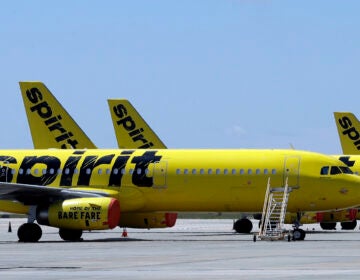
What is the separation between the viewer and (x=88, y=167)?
5606 centimetres

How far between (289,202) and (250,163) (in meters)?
2.61

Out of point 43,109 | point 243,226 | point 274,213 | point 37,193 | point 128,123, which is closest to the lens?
point 274,213

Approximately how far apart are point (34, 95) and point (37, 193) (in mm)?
22199

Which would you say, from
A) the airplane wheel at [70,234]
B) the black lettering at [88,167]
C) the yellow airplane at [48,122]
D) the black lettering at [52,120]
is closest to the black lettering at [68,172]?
the black lettering at [88,167]

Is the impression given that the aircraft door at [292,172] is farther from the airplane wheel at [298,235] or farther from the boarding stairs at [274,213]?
the airplane wheel at [298,235]

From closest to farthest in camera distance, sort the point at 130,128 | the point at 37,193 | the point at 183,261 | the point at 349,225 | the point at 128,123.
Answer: the point at 183,261
the point at 37,193
the point at 349,225
the point at 130,128
the point at 128,123

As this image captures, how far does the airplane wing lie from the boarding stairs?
313 inches

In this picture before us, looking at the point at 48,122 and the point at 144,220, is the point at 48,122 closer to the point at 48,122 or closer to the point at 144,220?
the point at 48,122

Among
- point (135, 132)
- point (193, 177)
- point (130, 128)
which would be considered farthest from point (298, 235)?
point (130, 128)

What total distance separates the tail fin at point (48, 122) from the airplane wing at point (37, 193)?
18.2 m

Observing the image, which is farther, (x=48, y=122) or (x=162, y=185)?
(x=48, y=122)

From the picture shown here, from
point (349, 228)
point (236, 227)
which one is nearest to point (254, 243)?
point (236, 227)

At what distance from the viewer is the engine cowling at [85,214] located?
5166cm

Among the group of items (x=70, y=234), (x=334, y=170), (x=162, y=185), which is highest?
(x=334, y=170)
